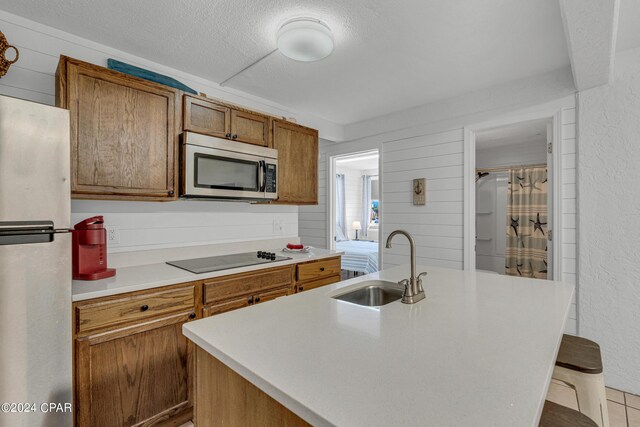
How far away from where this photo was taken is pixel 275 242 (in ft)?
10.6

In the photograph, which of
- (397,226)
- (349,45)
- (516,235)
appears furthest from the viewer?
(516,235)

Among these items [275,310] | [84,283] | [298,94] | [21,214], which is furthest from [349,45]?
[84,283]

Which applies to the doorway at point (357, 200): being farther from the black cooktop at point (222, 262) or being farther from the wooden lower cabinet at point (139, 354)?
the wooden lower cabinet at point (139, 354)

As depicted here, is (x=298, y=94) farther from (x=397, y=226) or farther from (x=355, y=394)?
(x=355, y=394)

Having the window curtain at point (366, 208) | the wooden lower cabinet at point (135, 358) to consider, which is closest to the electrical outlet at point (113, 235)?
the wooden lower cabinet at point (135, 358)

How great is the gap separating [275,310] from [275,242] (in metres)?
2.00

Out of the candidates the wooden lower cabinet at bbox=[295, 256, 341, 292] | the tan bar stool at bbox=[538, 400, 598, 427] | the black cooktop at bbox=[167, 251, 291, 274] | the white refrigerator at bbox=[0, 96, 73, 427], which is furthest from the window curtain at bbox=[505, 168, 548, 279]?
the white refrigerator at bbox=[0, 96, 73, 427]

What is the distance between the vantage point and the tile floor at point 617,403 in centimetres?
197

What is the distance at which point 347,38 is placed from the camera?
2105 millimetres

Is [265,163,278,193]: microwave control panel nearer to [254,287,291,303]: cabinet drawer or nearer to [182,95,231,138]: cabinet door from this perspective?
[182,95,231,138]: cabinet door

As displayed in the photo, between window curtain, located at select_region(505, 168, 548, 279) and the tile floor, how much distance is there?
89.8 inches

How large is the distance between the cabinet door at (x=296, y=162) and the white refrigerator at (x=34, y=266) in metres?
1.67

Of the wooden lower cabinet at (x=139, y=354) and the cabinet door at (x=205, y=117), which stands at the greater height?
the cabinet door at (x=205, y=117)

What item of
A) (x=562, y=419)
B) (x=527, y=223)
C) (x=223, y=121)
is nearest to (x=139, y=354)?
(x=223, y=121)
